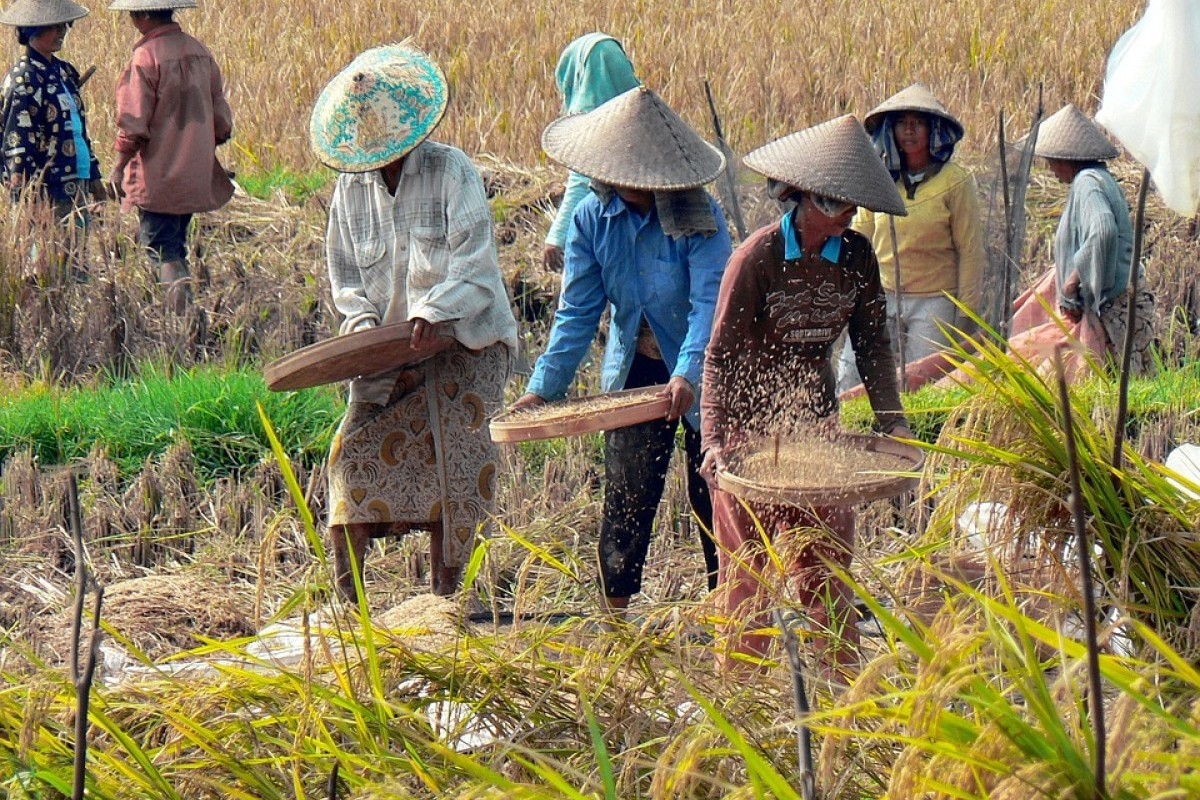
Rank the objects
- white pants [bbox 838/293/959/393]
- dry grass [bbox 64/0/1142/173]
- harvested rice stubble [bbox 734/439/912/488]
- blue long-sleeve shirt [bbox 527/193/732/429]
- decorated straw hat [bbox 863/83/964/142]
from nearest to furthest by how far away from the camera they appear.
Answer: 1. harvested rice stubble [bbox 734/439/912/488]
2. blue long-sleeve shirt [bbox 527/193/732/429]
3. decorated straw hat [bbox 863/83/964/142]
4. white pants [bbox 838/293/959/393]
5. dry grass [bbox 64/0/1142/173]

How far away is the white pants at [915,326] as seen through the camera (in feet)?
21.2

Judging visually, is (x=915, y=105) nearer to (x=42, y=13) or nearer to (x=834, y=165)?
(x=834, y=165)

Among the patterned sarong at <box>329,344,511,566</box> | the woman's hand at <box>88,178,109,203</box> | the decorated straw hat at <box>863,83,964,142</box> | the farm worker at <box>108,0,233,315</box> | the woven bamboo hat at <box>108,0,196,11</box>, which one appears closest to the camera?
the patterned sarong at <box>329,344,511,566</box>

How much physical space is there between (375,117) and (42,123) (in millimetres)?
3757

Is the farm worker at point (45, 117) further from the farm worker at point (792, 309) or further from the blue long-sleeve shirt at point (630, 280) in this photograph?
the farm worker at point (792, 309)

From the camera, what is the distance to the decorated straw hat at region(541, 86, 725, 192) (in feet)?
14.6

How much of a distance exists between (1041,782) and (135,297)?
248 inches

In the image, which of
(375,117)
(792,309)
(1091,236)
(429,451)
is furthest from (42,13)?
(792,309)

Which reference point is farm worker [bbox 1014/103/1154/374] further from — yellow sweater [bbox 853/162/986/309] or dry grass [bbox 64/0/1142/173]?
dry grass [bbox 64/0/1142/173]

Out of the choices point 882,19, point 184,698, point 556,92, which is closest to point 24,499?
point 184,698

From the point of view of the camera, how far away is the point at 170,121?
7469mm

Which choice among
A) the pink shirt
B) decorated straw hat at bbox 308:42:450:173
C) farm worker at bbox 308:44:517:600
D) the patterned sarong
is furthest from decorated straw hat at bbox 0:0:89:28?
the patterned sarong

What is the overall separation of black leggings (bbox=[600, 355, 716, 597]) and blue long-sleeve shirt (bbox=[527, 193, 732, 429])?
105 millimetres

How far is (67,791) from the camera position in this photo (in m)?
2.51
